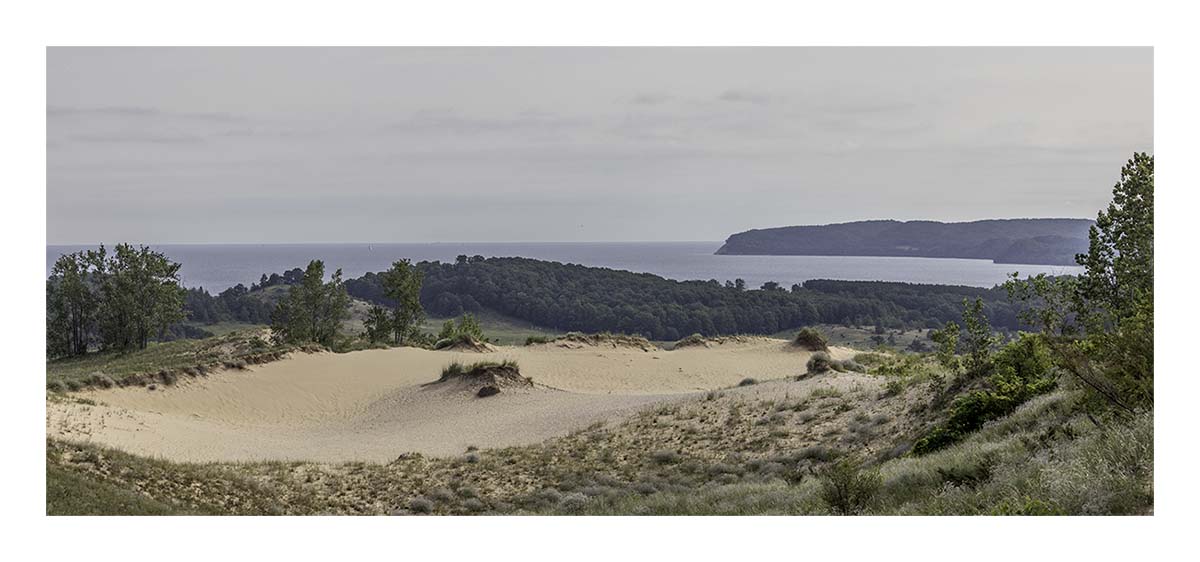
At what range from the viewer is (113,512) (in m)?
8.41

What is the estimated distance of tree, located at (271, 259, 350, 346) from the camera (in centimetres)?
2773

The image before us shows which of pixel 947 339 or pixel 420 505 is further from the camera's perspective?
pixel 947 339

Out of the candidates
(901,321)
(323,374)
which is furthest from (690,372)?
(901,321)

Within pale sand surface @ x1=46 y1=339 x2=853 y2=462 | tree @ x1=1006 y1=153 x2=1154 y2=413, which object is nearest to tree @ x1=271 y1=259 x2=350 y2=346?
pale sand surface @ x1=46 y1=339 x2=853 y2=462

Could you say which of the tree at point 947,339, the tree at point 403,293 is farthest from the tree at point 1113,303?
the tree at point 403,293

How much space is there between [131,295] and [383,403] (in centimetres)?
1559

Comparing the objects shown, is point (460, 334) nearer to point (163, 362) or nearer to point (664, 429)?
point (163, 362)

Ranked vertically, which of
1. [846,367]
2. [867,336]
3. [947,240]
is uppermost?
[947,240]

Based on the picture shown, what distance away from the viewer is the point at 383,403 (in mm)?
20094

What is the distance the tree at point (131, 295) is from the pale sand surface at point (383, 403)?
11.0 metres

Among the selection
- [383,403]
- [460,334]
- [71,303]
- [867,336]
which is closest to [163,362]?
[383,403]

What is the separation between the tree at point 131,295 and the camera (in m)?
29.8

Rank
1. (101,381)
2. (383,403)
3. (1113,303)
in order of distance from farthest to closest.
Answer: (383,403), (101,381), (1113,303)

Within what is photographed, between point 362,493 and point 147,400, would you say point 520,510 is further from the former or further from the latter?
point 147,400
